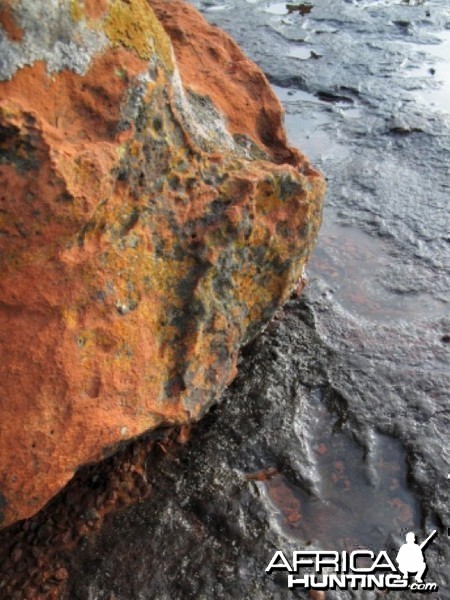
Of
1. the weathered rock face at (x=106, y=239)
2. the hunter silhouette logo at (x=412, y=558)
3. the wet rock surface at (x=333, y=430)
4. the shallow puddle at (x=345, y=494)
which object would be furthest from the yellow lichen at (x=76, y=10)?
the hunter silhouette logo at (x=412, y=558)

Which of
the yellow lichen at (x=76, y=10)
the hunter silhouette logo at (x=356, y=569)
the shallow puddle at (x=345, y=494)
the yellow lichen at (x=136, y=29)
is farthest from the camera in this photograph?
the shallow puddle at (x=345, y=494)

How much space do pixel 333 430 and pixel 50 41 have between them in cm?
188

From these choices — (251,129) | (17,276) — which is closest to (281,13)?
(251,129)

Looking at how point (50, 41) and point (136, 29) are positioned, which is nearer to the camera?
point (50, 41)

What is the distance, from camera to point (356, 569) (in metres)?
2.33

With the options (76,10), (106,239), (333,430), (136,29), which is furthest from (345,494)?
(76,10)

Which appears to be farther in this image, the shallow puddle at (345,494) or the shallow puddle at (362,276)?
the shallow puddle at (362,276)

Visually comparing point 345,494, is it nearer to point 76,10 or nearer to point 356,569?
point 356,569

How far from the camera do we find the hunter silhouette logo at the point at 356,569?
2273mm

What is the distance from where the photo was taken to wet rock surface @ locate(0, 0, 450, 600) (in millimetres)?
2297

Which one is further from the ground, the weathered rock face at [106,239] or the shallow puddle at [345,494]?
the weathered rock face at [106,239]

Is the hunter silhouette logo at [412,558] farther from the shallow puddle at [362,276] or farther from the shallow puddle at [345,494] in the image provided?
the shallow puddle at [362,276]

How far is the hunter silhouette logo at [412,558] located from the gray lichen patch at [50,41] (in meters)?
1.96

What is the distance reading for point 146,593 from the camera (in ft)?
7.22
